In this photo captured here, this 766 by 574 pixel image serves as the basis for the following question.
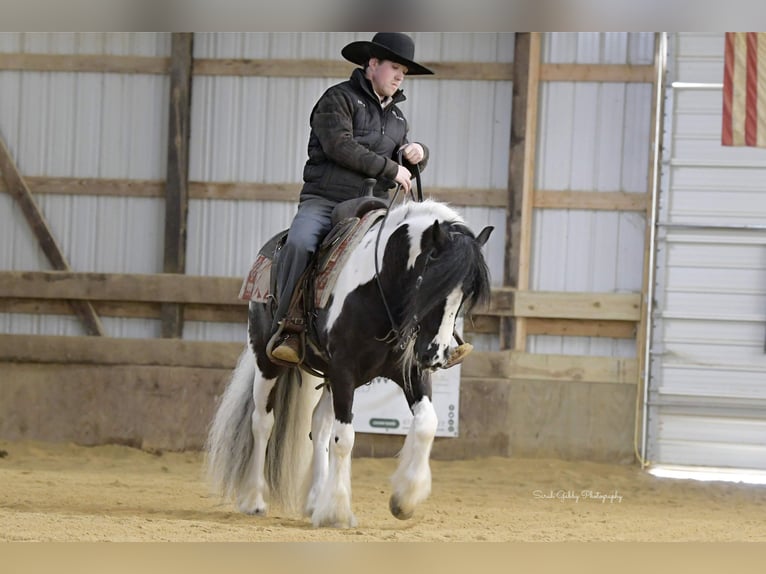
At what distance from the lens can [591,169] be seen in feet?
27.3

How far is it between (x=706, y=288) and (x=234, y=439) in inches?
177

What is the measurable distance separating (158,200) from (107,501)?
144 inches

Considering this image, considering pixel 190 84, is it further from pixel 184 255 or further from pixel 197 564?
pixel 197 564

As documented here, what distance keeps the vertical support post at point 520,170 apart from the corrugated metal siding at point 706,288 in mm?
1052

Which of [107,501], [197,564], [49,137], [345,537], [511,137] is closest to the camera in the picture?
[197,564]

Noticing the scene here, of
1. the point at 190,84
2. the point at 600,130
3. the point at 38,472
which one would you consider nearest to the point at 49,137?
the point at 190,84

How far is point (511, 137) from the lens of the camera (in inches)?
326

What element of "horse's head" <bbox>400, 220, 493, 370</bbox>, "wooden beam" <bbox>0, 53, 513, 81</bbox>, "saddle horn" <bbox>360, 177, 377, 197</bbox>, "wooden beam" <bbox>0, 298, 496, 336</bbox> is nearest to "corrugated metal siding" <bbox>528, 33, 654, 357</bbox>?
"wooden beam" <bbox>0, 53, 513, 81</bbox>

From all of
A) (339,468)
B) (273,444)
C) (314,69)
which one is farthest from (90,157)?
(339,468)

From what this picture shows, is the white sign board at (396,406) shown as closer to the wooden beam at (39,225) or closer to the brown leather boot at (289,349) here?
the wooden beam at (39,225)

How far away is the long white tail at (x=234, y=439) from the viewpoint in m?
5.15

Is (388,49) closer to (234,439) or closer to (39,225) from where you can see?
(234,439)

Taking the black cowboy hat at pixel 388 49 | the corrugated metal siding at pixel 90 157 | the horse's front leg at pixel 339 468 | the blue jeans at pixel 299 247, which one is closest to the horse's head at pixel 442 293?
the horse's front leg at pixel 339 468

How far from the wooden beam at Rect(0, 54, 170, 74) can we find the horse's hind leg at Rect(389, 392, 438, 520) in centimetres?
540
